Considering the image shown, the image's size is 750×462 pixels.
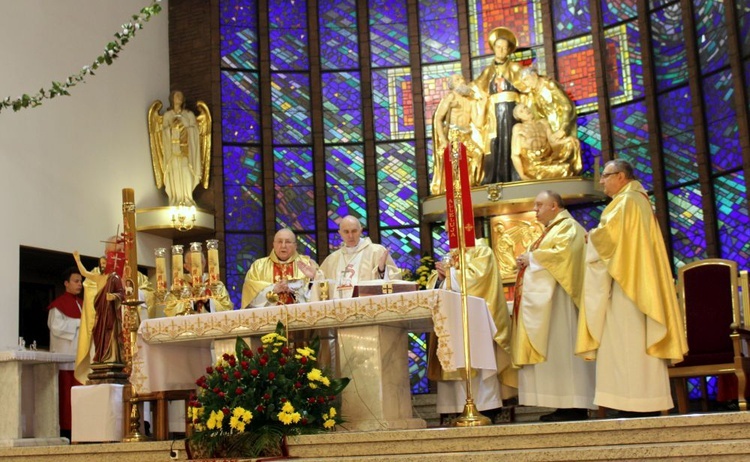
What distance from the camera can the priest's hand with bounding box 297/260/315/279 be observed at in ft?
26.1

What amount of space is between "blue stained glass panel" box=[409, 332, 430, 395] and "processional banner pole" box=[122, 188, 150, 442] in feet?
17.5

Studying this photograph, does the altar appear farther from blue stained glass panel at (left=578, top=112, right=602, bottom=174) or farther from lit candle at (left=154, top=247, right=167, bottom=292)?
blue stained glass panel at (left=578, top=112, right=602, bottom=174)

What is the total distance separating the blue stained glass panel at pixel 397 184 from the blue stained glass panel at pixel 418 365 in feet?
5.09

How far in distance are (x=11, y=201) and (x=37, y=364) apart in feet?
7.14

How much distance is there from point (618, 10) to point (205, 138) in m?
5.25

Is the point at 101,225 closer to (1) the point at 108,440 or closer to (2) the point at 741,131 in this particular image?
(1) the point at 108,440

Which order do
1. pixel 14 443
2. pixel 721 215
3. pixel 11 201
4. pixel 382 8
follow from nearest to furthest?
pixel 14 443 < pixel 11 201 < pixel 721 215 < pixel 382 8

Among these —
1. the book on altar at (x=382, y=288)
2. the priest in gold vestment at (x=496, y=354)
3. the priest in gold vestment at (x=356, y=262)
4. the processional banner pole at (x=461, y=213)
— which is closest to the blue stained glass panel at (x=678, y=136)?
the priest in gold vestment at (x=496, y=354)

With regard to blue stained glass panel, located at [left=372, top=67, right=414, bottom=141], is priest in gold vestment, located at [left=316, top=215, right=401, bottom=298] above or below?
below

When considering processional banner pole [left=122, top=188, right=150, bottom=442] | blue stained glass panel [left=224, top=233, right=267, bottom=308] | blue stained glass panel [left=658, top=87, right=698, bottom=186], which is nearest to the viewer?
processional banner pole [left=122, top=188, right=150, bottom=442]

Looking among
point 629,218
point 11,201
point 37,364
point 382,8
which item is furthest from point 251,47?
point 629,218

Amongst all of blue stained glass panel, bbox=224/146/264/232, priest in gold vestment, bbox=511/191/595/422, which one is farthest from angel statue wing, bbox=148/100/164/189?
priest in gold vestment, bbox=511/191/595/422

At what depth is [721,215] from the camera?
11453 mm

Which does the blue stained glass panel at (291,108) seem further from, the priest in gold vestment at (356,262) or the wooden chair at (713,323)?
the wooden chair at (713,323)
